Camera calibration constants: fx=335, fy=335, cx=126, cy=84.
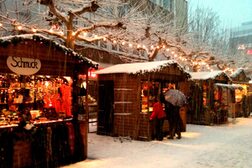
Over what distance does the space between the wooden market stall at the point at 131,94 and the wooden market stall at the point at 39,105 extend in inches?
137

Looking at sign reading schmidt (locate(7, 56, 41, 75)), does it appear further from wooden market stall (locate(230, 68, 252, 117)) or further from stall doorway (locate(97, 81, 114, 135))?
wooden market stall (locate(230, 68, 252, 117))

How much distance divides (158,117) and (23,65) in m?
6.66

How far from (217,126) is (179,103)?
6.16m

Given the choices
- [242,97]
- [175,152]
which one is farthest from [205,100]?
[175,152]

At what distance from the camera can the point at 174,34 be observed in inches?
998

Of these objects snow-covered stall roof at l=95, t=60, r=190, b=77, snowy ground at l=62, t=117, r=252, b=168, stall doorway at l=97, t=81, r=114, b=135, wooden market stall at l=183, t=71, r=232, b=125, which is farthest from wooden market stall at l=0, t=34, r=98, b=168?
wooden market stall at l=183, t=71, r=232, b=125

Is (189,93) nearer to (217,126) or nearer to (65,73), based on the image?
(217,126)

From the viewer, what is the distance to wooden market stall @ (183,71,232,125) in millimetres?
19672

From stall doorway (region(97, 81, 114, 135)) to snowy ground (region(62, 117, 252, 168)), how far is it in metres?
0.54

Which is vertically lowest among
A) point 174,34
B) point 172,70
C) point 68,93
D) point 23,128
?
point 23,128

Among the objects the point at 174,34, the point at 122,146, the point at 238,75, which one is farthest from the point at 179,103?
the point at 238,75

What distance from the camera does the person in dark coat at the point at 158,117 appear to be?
13.4 metres

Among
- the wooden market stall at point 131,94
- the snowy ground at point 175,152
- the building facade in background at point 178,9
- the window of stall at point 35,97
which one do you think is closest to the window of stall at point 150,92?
the wooden market stall at point 131,94

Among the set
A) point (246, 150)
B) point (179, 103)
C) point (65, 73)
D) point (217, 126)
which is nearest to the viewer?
point (65, 73)
